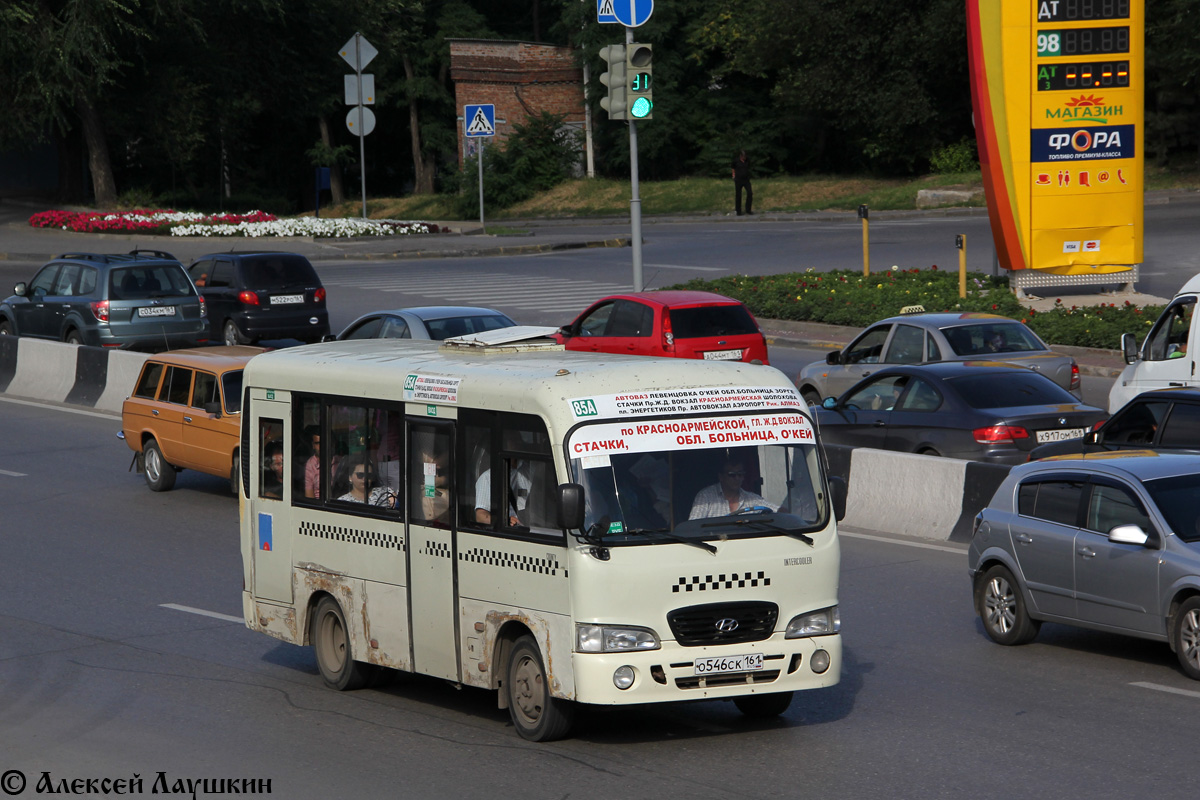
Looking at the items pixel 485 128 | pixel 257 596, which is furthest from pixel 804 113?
pixel 257 596

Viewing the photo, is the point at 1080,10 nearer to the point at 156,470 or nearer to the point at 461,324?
the point at 461,324

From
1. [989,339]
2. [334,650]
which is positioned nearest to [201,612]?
[334,650]

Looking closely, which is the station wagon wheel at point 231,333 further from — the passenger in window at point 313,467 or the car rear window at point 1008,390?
the passenger in window at point 313,467

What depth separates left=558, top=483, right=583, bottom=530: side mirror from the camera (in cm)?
771

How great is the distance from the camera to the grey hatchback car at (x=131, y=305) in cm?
2573

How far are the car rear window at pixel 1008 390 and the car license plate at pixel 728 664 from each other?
7.99 metres

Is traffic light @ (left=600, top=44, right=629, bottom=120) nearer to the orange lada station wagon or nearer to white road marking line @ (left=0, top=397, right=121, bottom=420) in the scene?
the orange lada station wagon

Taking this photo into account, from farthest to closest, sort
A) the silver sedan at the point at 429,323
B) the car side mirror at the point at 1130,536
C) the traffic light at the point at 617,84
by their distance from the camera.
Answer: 1. the traffic light at the point at 617,84
2. the silver sedan at the point at 429,323
3. the car side mirror at the point at 1130,536

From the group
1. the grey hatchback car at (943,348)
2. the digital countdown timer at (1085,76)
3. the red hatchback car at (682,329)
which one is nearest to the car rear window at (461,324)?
the red hatchback car at (682,329)

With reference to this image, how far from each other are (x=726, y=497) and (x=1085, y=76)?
67.1 ft

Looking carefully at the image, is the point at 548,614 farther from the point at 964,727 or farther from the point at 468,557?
the point at 964,727

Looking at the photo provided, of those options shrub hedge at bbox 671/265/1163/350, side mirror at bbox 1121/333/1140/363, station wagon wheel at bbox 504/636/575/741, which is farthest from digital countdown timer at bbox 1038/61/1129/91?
station wagon wheel at bbox 504/636/575/741

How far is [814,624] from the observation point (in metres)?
8.30

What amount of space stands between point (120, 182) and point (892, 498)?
2130 inches
